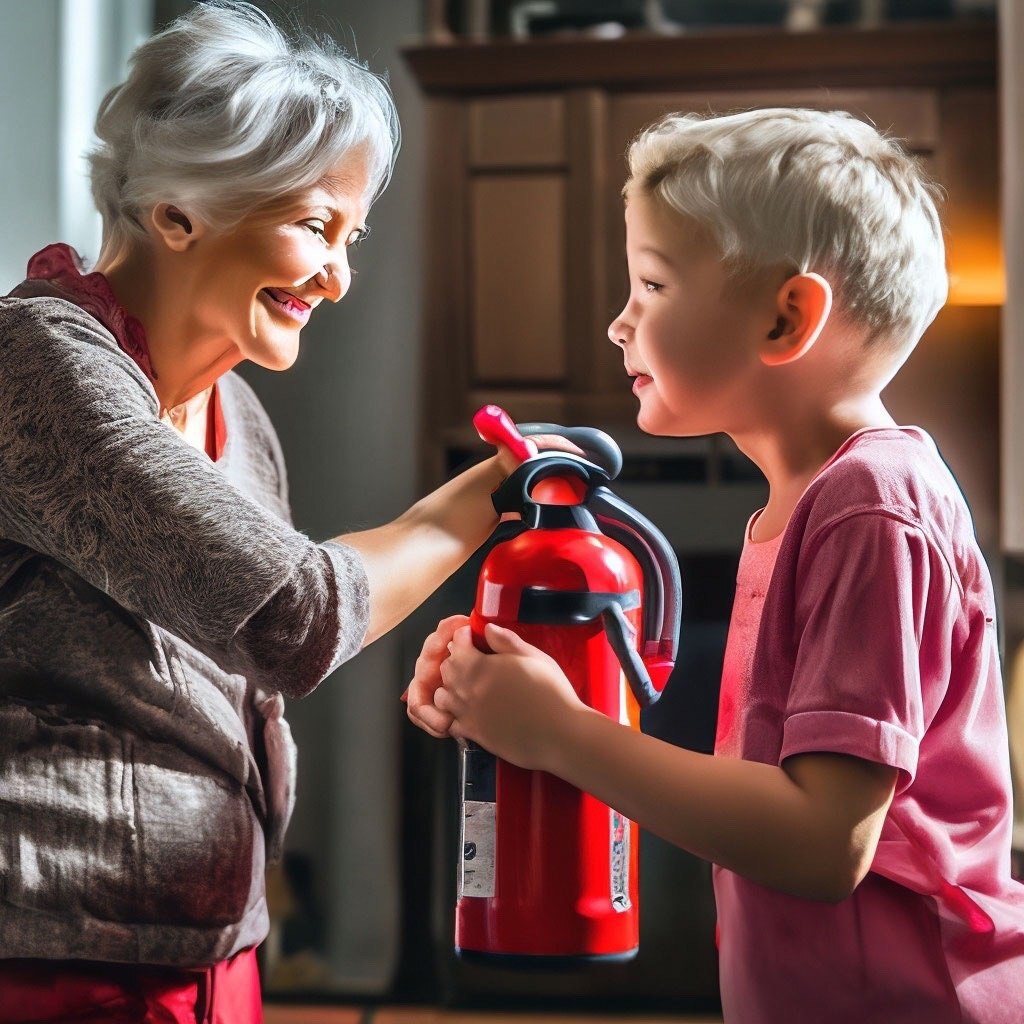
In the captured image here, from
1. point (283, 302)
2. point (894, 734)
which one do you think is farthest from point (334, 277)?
point (894, 734)

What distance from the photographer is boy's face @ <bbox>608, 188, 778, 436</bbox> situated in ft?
2.39

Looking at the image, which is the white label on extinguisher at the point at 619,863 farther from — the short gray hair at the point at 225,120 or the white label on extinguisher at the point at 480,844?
the short gray hair at the point at 225,120

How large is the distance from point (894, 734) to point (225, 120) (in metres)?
0.59

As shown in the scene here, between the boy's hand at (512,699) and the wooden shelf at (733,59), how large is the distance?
197cm

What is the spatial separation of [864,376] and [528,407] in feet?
5.77

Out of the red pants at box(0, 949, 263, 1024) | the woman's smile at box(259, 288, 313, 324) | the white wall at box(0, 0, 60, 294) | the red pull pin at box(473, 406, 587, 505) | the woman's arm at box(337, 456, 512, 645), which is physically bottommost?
the red pants at box(0, 949, 263, 1024)

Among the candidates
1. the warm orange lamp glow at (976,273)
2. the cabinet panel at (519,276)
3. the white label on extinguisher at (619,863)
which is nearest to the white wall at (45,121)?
the cabinet panel at (519,276)

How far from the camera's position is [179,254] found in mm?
857

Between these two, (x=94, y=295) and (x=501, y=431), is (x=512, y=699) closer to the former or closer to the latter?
(x=501, y=431)

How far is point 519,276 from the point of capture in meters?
2.50

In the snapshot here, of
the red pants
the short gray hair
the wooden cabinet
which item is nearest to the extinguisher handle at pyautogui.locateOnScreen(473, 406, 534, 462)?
the short gray hair

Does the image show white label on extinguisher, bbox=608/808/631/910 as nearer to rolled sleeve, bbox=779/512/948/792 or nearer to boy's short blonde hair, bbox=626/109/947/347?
rolled sleeve, bbox=779/512/948/792

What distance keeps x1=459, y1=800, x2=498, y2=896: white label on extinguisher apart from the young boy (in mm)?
54

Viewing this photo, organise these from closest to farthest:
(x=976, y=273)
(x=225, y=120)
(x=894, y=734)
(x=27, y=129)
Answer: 1. (x=894, y=734)
2. (x=225, y=120)
3. (x=27, y=129)
4. (x=976, y=273)
